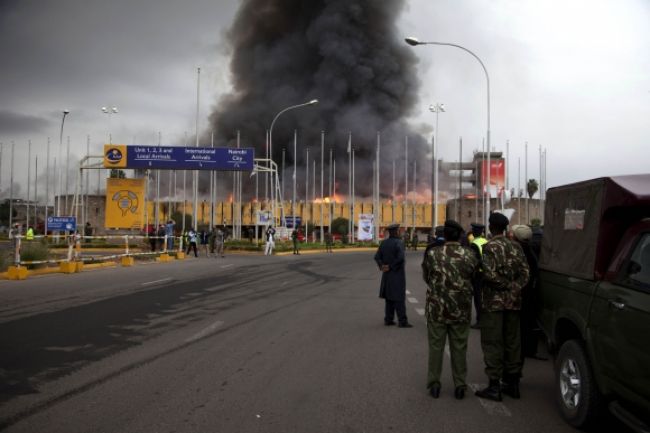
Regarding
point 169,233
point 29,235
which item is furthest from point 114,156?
point 29,235

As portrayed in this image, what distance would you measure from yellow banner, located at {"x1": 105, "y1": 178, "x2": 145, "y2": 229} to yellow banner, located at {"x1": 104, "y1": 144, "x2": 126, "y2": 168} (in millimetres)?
948

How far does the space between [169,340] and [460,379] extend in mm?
4123

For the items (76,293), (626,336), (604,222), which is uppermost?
(604,222)

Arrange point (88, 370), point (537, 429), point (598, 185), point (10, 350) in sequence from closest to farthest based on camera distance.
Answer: point (537, 429)
point (598, 185)
point (88, 370)
point (10, 350)

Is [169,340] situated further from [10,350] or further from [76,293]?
[76,293]

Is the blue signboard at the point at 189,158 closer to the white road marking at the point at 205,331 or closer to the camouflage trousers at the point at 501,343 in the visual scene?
the white road marking at the point at 205,331

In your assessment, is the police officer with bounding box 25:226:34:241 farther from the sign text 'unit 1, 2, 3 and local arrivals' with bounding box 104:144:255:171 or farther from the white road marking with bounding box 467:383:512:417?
the white road marking with bounding box 467:383:512:417

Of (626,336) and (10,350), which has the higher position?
(626,336)

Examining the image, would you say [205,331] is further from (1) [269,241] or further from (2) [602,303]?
(1) [269,241]

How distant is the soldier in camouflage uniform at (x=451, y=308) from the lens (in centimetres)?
505

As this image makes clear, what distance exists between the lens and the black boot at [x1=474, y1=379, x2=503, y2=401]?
500cm

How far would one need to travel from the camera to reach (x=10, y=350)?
6723 mm

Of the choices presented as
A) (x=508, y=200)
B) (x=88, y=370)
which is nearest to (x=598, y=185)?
(x=88, y=370)

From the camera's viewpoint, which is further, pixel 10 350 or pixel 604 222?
pixel 10 350
